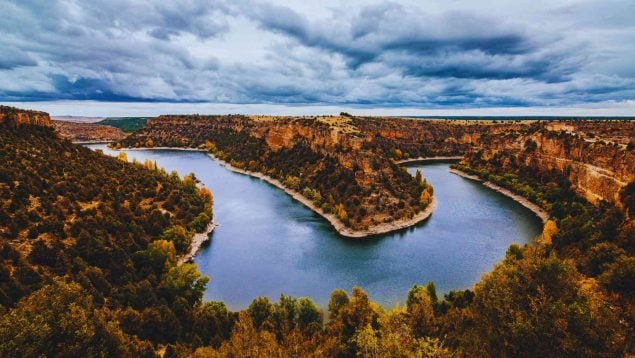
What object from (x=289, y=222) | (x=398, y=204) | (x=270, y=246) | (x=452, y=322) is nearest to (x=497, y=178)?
(x=398, y=204)

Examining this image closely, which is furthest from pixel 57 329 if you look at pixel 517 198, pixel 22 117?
pixel 517 198

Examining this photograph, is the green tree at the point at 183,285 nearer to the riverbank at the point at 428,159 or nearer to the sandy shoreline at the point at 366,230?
the sandy shoreline at the point at 366,230

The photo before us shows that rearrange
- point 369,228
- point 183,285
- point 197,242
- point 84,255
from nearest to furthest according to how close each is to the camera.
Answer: point 84,255, point 183,285, point 197,242, point 369,228

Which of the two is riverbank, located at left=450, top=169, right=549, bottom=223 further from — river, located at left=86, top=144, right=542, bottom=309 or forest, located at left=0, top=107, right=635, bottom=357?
forest, located at left=0, top=107, right=635, bottom=357

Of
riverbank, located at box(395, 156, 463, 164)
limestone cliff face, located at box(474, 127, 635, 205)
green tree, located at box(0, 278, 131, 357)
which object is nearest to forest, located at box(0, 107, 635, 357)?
green tree, located at box(0, 278, 131, 357)

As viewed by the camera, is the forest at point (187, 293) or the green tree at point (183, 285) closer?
the forest at point (187, 293)

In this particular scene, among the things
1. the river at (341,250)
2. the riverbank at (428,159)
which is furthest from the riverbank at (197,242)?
the riverbank at (428,159)

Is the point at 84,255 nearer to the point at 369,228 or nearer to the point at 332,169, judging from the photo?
the point at 369,228
